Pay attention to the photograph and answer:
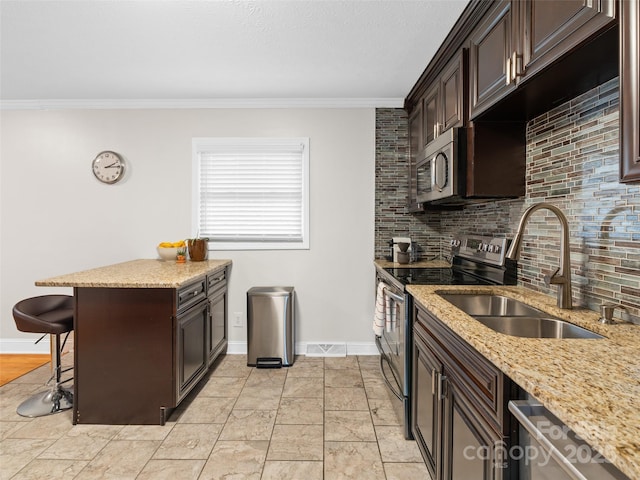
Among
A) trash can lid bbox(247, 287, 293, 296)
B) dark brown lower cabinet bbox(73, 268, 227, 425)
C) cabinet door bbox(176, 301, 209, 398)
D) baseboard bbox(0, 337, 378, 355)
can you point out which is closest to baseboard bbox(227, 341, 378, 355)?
baseboard bbox(0, 337, 378, 355)

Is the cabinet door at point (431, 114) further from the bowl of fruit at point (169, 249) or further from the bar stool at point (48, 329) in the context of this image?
the bar stool at point (48, 329)

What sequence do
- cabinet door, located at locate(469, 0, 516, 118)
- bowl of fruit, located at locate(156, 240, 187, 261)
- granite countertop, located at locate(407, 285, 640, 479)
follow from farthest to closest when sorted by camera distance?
bowl of fruit, located at locate(156, 240, 187, 261) → cabinet door, located at locate(469, 0, 516, 118) → granite countertop, located at locate(407, 285, 640, 479)

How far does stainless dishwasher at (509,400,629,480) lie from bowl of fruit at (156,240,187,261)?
2973 mm

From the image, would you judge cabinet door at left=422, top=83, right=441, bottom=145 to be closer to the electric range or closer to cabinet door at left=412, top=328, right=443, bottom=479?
the electric range

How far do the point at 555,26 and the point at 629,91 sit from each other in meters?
0.48

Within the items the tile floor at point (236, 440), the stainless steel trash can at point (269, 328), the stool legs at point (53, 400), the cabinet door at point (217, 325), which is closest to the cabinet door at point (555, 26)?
the tile floor at point (236, 440)

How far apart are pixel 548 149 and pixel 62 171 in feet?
13.3

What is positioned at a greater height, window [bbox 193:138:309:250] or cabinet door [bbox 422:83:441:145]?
cabinet door [bbox 422:83:441:145]

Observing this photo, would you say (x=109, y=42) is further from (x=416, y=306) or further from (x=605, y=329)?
(x=605, y=329)

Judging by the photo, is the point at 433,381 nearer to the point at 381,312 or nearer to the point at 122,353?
the point at 381,312

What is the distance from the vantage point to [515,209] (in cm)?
210

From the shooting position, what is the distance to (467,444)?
118cm

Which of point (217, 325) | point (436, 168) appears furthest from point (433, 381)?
point (217, 325)

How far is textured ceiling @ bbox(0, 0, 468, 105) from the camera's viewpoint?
197cm
